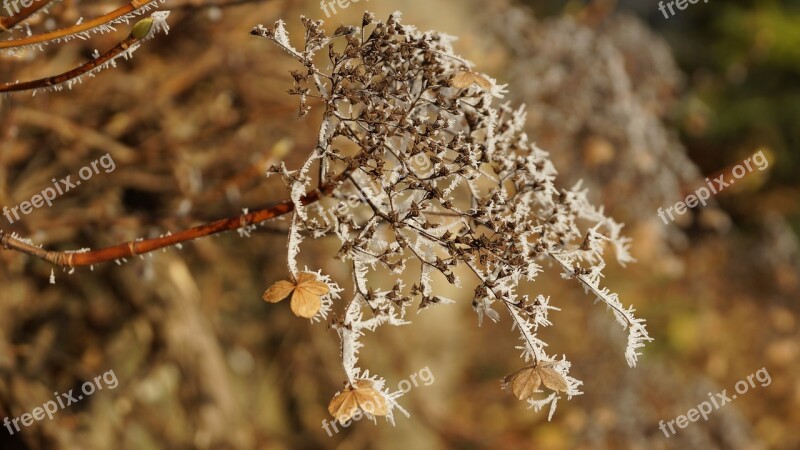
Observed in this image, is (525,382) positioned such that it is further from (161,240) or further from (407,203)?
(161,240)

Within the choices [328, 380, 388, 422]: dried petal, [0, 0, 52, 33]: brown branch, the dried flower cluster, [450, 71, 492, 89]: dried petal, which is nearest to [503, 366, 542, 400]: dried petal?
the dried flower cluster

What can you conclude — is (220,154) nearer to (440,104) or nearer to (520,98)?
(520,98)

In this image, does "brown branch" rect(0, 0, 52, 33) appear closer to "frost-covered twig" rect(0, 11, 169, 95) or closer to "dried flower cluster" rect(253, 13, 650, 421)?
"frost-covered twig" rect(0, 11, 169, 95)

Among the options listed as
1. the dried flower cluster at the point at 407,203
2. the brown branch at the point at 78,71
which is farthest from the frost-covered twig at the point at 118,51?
the dried flower cluster at the point at 407,203

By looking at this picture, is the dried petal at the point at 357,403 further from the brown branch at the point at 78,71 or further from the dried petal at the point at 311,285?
the brown branch at the point at 78,71

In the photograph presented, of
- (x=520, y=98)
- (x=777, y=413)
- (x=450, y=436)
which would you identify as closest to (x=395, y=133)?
(x=520, y=98)

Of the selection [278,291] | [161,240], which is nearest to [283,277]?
[161,240]

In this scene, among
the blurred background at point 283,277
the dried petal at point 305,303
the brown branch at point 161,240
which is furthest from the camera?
the blurred background at point 283,277
